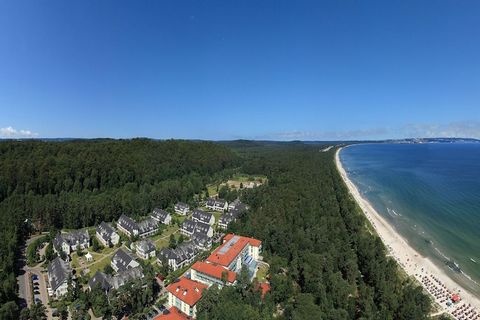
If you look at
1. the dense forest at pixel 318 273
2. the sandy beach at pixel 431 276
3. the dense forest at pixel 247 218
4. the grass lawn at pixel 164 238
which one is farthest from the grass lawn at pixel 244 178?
the sandy beach at pixel 431 276

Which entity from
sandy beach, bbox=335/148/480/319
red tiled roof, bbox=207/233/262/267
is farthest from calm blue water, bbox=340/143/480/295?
red tiled roof, bbox=207/233/262/267

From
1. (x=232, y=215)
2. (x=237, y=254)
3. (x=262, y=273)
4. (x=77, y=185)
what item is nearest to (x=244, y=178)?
(x=232, y=215)

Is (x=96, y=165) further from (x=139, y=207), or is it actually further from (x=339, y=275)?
(x=339, y=275)

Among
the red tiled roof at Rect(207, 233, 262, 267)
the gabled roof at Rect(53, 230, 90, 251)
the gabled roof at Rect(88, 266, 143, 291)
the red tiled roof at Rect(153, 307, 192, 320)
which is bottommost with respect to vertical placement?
the red tiled roof at Rect(153, 307, 192, 320)

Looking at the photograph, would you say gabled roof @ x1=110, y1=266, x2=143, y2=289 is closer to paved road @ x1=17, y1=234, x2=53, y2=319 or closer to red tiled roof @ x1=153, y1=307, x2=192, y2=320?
paved road @ x1=17, y1=234, x2=53, y2=319

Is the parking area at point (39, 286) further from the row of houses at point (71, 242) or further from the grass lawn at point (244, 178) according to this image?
the grass lawn at point (244, 178)

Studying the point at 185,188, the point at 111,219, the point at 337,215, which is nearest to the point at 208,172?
the point at 185,188
